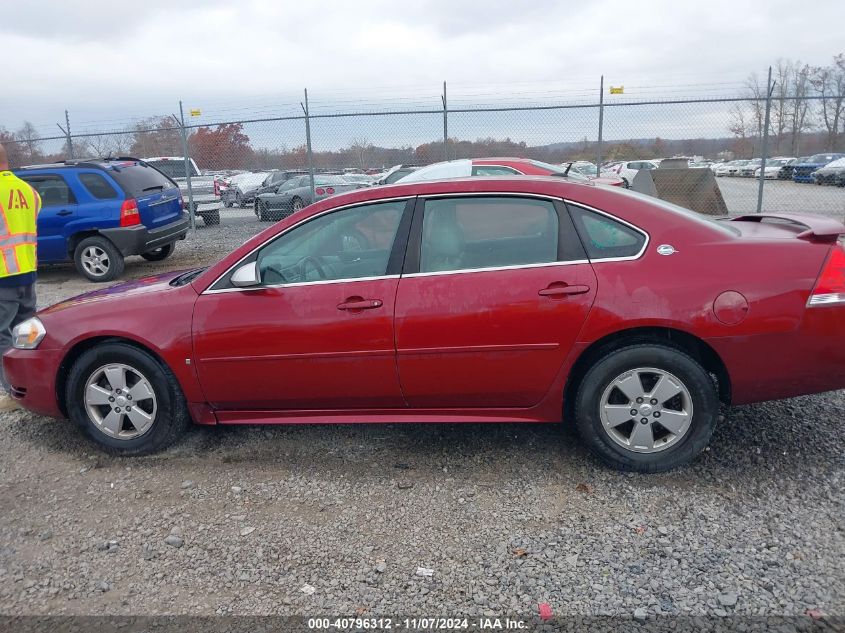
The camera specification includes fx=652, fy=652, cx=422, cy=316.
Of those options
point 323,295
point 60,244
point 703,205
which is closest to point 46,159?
point 60,244

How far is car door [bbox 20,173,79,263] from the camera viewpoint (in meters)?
A: 9.42

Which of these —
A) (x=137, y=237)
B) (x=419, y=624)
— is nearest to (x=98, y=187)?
(x=137, y=237)

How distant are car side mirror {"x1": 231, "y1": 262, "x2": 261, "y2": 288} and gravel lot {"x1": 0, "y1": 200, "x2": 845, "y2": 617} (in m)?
1.04

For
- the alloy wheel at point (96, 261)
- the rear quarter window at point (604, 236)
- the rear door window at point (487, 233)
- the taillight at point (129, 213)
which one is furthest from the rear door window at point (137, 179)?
the rear quarter window at point (604, 236)

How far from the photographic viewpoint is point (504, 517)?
3078 mm

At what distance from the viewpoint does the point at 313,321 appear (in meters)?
3.45

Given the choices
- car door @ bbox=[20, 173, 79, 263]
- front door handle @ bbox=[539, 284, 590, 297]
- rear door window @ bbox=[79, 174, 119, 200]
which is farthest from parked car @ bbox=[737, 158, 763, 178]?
front door handle @ bbox=[539, 284, 590, 297]

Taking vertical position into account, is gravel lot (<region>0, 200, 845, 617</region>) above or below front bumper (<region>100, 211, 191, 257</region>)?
below

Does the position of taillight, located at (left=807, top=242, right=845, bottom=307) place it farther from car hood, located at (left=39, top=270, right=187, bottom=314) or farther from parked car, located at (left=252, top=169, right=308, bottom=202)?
parked car, located at (left=252, top=169, right=308, bottom=202)

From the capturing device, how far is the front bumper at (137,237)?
9.44 m

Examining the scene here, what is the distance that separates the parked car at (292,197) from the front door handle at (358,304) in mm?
12505

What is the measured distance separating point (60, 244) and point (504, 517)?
29.0ft

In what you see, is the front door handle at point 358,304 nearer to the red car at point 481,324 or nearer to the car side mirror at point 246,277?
the red car at point 481,324

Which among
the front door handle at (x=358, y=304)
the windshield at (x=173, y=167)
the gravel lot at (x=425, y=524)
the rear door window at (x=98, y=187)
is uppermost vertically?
the windshield at (x=173, y=167)
